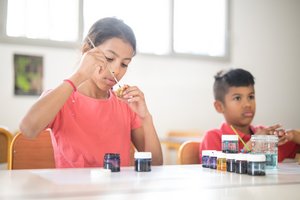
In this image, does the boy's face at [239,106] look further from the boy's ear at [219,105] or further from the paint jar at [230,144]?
the paint jar at [230,144]

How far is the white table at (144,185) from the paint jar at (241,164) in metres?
0.03

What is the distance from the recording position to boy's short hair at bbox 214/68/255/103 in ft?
5.83

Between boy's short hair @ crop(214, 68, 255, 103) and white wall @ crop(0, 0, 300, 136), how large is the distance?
1422 mm

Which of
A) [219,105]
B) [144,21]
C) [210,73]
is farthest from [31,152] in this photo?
[210,73]

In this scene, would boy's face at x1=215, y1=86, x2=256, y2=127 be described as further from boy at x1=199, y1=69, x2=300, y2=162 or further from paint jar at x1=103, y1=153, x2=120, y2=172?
paint jar at x1=103, y1=153, x2=120, y2=172

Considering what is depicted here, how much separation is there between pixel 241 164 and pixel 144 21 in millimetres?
2709

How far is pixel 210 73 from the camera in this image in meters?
3.62

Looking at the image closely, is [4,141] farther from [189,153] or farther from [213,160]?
[213,160]

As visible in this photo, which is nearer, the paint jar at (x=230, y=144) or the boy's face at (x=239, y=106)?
the paint jar at (x=230, y=144)

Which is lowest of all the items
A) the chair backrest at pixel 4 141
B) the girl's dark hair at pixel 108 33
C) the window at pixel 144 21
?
the chair backrest at pixel 4 141

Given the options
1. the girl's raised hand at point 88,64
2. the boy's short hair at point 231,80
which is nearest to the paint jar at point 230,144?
the girl's raised hand at point 88,64

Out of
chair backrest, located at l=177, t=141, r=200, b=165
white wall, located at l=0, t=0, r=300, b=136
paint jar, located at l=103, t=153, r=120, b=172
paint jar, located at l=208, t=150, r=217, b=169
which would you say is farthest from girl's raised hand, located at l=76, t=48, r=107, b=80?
white wall, located at l=0, t=0, r=300, b=136

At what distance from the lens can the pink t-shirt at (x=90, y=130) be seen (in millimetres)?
1196

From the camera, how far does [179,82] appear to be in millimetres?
3480
